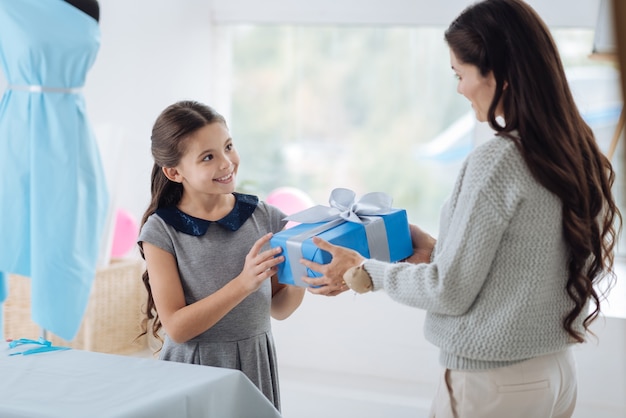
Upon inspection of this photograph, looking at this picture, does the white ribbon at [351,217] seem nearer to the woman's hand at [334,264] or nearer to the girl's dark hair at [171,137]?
the woman's hand at [334,264]

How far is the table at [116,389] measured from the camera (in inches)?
51.4

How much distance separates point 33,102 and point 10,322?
1153 mm

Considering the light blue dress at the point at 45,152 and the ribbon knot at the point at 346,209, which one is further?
the light blue dress at the point at 45,152

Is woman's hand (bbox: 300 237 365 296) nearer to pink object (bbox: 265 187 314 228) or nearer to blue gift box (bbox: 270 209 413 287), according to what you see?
blue gift box (bbox: 270 209 413 287)

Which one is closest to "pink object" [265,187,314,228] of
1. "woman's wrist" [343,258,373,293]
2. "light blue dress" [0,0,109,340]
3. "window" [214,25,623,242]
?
"window" [214,25,623,242]

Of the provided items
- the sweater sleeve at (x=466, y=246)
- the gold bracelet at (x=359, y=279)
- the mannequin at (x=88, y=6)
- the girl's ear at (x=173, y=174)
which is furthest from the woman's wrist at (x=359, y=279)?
the mannequin at (x=88, y=6)

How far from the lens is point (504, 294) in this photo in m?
1.40

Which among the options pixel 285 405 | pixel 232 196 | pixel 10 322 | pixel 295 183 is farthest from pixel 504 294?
pixel 295 183

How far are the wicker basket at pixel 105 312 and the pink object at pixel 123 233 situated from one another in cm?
6

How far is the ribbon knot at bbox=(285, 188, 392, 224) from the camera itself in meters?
1.78

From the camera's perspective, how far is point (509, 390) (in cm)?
143

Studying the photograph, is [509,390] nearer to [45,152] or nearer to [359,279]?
[359,279]

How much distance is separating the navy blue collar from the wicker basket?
1806 millimetres

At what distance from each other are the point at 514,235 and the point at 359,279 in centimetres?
32
